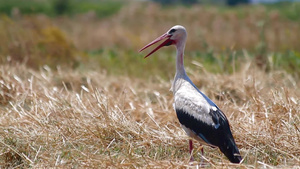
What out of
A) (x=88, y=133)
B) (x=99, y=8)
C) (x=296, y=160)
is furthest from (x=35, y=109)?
(x=99, y=8)

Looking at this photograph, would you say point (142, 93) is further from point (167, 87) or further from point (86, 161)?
point (86, 161)

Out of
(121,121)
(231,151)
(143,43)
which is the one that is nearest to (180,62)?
(121,121)

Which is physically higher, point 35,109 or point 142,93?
point 35,109

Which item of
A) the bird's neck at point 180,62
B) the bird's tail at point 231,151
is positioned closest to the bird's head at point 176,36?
the bird's neck at point 180,62

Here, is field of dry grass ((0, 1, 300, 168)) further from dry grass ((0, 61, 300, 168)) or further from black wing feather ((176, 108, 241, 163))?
black wing feather ((176, 108, 241, 163))

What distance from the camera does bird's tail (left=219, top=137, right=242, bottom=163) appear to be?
3.83 meters

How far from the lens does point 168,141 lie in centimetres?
450

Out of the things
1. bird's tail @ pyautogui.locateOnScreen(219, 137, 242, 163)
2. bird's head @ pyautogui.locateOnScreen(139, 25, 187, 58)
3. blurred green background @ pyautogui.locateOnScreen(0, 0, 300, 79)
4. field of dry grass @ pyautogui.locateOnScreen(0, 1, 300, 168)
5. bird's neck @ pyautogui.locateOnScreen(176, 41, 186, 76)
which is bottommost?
blurred green background @ pyautogui.locateOnScreen(0, 0, 300, 79)

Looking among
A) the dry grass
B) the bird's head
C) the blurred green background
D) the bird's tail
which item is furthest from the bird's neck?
the blurred green background

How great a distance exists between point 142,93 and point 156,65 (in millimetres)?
2692

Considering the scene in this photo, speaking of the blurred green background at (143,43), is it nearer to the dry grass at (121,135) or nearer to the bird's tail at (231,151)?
the dry grass at (121,135)

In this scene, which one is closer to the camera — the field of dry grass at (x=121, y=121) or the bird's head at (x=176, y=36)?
the field of dry grass at (x=121, y=121)

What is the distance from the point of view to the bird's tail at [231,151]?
3.83 metres

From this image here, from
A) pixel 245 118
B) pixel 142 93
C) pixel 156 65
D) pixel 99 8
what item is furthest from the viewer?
pixel 99 8
